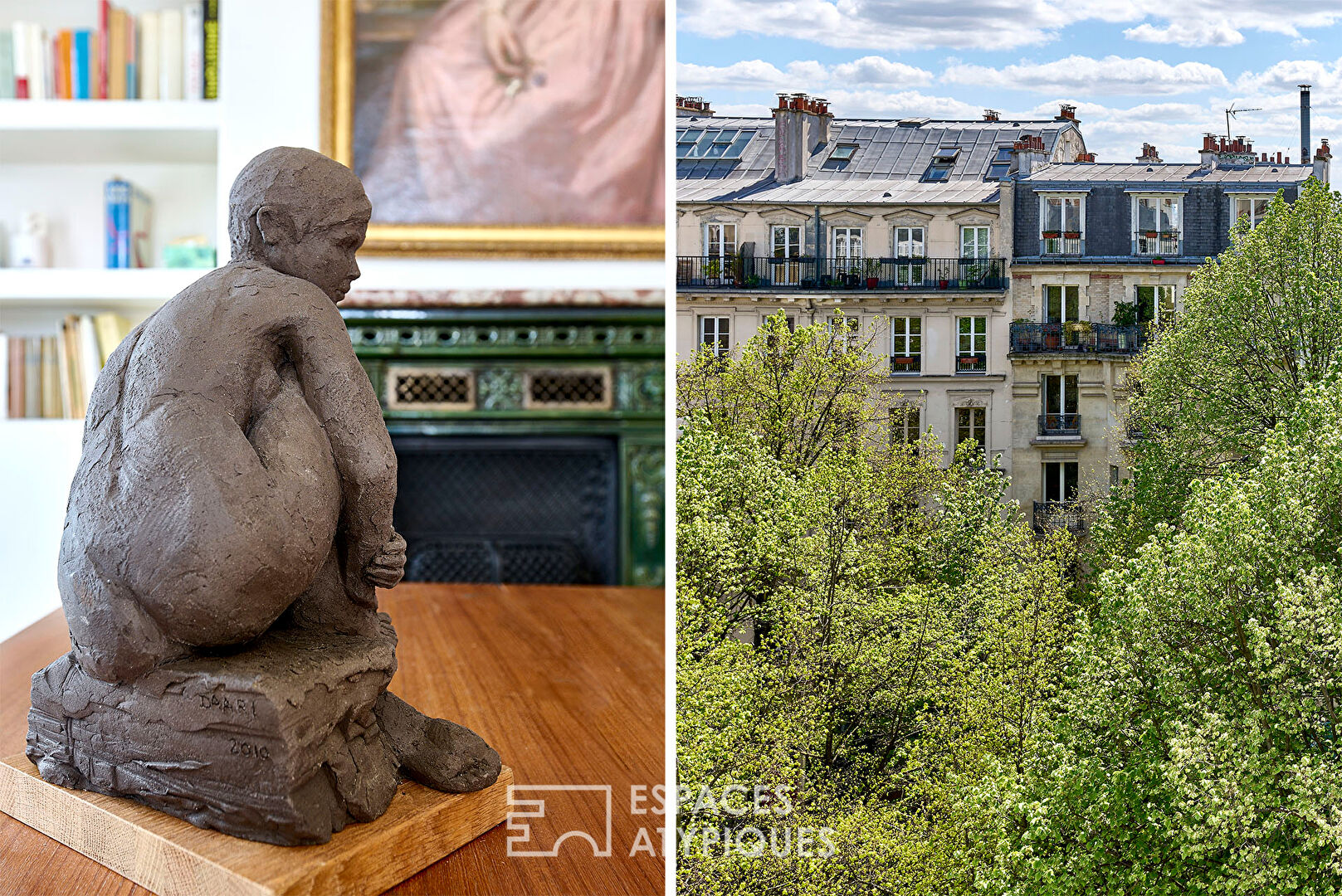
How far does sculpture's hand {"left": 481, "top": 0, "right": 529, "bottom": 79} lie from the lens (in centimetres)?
324

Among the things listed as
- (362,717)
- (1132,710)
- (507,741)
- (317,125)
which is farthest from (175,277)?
(1132,710)

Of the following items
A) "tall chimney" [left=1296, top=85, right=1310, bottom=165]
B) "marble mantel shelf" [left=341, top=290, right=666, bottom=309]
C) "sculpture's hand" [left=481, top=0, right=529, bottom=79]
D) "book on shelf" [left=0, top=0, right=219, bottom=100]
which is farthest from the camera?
"sculpture's hand" [left=481, top=0, right=529, bottom=79]

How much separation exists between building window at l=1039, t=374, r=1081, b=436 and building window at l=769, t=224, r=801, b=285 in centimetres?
31

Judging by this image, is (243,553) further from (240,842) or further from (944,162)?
(944,162)

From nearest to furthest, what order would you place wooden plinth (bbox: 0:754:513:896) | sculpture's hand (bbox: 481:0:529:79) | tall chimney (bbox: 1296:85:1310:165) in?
wooden plinth (bbox: 0:754:513:896) < tall chimney (bbox: 1296:85:1310:165) < sculpture's hand (bbox: 481:0:529:79)

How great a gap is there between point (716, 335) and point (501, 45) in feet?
8.13

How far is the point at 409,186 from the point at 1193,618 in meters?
2.76

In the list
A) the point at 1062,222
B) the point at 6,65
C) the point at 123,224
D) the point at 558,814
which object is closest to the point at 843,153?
the point at 1062,222

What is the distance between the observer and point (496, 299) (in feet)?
10.1

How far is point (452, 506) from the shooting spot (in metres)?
3.27

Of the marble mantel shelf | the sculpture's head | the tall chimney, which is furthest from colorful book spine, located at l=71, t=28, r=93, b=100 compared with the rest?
the tall chimney

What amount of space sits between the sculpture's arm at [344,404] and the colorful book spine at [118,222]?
8.18 ft

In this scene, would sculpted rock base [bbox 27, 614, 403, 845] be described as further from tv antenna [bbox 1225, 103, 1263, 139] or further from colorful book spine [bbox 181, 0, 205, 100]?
colorful book spine [bbox 181, 0, 205, 100]

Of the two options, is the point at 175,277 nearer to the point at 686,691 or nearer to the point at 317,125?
the point at 317,125
